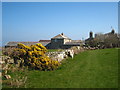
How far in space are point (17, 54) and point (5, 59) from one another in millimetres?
698

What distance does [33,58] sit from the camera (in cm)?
793

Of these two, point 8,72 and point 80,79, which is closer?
point 80,79

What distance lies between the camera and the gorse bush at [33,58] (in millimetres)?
7551

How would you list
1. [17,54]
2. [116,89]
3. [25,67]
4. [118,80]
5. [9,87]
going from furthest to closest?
1. [17,54]
2. [25,67]
3. [118,80]
4. [9,87]
5. [116,89]

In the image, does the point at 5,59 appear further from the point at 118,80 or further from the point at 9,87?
the point at 118,80

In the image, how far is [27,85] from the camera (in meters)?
4.91

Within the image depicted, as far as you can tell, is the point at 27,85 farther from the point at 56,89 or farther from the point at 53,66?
the point at 53,66

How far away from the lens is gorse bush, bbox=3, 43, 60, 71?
7551mm

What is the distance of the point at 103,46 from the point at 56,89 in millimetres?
22582

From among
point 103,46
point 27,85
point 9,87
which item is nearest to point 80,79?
point 27,85

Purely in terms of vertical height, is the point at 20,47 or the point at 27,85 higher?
the point at 20,47

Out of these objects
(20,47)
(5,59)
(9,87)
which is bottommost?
(9,87)

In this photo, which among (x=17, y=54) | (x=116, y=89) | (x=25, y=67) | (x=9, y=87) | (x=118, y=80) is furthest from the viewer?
(x=17, y=54)

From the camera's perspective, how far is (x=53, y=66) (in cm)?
751
